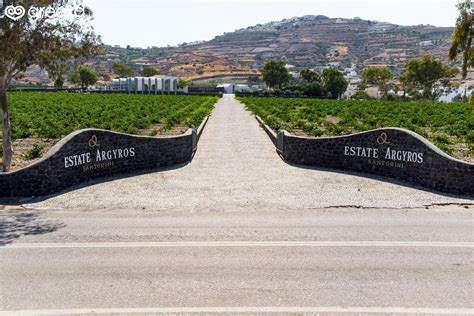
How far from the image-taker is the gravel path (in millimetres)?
10891

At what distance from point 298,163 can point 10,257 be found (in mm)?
11157

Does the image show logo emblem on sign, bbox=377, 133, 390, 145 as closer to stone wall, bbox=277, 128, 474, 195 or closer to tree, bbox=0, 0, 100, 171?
stone wall, bbox=277, 128, 474, 195

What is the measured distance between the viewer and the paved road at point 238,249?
588cm

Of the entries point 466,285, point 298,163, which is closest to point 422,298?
point 466,285

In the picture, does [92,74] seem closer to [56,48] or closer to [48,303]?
[56,48]

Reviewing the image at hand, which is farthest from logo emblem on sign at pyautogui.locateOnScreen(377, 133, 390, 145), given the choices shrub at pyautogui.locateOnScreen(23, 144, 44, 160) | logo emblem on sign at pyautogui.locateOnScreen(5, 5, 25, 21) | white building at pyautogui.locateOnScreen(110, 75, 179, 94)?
white building at pyautogui.locateOnScreen(110, 75, 179, 94)

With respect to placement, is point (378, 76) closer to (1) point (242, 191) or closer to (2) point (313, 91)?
(2) point (313, 91)

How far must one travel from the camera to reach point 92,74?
427ft

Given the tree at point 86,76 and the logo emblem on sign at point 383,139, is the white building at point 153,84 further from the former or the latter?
the logo emblem on sign at point 383,139

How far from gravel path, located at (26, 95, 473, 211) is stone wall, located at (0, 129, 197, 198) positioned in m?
0.55

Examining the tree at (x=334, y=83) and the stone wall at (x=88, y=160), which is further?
the tree at (x=334, y=83)

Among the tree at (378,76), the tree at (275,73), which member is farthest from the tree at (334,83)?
the tree at (275,73)

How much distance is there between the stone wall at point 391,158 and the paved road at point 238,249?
69 cm

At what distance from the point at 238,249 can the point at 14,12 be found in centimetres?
957
